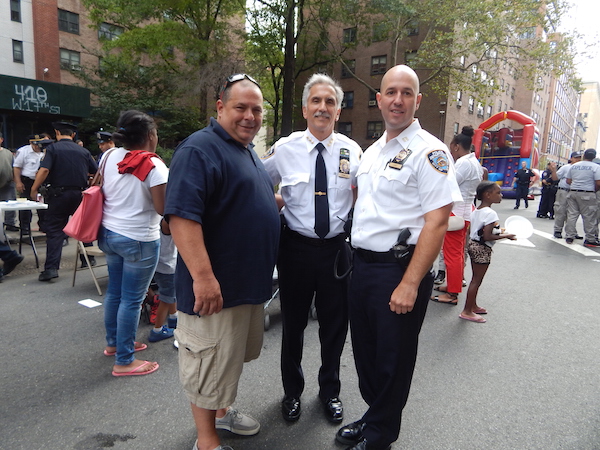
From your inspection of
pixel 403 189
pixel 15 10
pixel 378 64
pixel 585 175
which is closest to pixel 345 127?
pixel 378 64

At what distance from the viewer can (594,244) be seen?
8742 millimetres

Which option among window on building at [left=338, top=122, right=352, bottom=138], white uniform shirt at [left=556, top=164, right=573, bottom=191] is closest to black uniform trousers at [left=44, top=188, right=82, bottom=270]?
white uniform shirt at [left=556, top=164, right=573, bottom=191]

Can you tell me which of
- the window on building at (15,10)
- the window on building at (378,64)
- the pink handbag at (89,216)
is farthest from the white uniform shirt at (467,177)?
the window on building at (378,64)

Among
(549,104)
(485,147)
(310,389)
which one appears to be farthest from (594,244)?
(549,104)

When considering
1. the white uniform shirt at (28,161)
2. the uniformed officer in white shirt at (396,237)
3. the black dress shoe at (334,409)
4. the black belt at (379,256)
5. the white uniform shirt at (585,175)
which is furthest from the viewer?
the white uniform shirt at (585,175)

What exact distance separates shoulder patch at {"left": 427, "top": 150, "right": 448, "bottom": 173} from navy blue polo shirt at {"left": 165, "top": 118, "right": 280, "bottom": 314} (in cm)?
83

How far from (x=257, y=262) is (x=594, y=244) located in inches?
382

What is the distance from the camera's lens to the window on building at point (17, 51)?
21677 mm

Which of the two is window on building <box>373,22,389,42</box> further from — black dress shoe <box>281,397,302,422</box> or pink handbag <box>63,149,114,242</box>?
black dress shoe <box>281,397,302,422</box>

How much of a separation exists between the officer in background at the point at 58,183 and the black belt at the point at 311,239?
419cm

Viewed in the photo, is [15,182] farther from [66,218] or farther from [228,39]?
[228,39]

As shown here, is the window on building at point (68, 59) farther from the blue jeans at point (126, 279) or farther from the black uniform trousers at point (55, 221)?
the blue jeans at point (126, 279)

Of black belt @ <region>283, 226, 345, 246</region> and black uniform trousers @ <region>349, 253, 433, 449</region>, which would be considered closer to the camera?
black uniform trousers @ <region>349, 253, 433, 449</region>

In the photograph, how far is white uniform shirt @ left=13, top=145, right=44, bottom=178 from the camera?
773 centimetres
